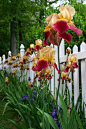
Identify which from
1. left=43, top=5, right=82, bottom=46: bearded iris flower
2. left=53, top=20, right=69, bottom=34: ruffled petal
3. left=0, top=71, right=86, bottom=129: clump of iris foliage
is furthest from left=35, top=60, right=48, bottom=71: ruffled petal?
left=53, top=20, right=69, bottom=34: ruffled petal

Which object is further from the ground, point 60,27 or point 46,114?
point 60,27

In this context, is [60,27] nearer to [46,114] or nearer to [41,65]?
[41,65]

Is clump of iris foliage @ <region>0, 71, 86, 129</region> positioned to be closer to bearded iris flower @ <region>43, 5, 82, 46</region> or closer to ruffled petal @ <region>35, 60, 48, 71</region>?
ruffled petal @ <region>35, 60, 48, 71</region>

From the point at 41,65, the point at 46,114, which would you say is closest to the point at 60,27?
the point at 41,65

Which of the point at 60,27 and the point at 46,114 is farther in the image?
the point at 46,114

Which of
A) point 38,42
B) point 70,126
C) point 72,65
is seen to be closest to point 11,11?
point 38,42

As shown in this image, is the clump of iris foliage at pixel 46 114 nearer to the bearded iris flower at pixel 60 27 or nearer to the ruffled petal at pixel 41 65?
the ruffled petal at pixel 41 65

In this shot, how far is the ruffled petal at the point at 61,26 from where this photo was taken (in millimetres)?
884

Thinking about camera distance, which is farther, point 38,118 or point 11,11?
point 11,11

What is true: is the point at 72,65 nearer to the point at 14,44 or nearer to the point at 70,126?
the point at 70,126

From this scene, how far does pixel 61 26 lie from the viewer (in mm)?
905

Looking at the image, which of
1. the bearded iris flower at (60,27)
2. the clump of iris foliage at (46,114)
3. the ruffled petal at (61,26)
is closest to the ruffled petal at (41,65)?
the clump of iris foliage at (46,114)

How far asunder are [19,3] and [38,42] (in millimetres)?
3514

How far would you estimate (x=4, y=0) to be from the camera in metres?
5.51
